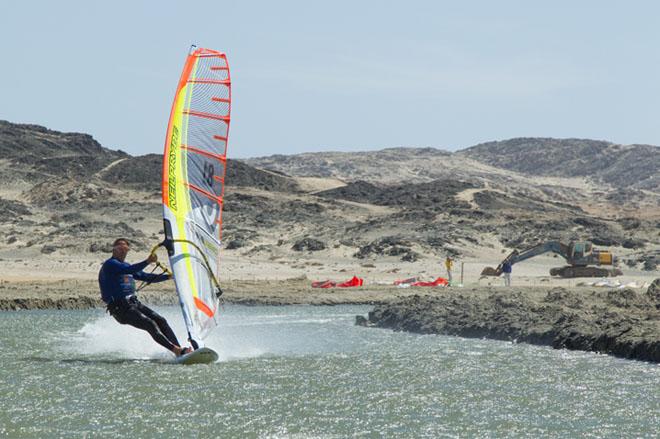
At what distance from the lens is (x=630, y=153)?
136125 mm

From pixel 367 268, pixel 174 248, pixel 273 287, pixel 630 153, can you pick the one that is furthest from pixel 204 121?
pixel 630 153

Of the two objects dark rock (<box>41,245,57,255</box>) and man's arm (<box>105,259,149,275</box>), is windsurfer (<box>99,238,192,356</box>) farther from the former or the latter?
dark rock (<box>41,245,57,255</box>)

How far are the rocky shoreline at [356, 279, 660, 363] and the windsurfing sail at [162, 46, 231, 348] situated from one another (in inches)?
234

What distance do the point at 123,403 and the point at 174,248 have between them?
368 centimetres

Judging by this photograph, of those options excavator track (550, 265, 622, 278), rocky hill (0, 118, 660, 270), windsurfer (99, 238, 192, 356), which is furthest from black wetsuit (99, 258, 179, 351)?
rocky hill (0, 118, 660, 270)

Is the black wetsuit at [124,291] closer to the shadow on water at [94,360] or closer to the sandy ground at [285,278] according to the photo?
the shadow on water at [94,360]

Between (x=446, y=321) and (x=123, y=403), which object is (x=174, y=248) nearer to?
(x=123, y=403)

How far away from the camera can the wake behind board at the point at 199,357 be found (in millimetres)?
16422

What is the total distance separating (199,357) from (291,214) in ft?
134

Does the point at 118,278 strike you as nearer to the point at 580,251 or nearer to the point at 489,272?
the point at 489,272

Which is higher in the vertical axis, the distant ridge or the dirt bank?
the distant ridge

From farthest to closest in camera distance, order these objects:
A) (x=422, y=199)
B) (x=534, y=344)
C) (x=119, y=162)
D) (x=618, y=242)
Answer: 1. (x=119, y=162)
2. (x=422, y=199)
3. (x=618, y=242)
4. (x=534, y=344)

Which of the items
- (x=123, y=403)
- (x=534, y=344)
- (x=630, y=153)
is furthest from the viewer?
(x=630, y=153)

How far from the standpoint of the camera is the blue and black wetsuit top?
15969 millimetres
